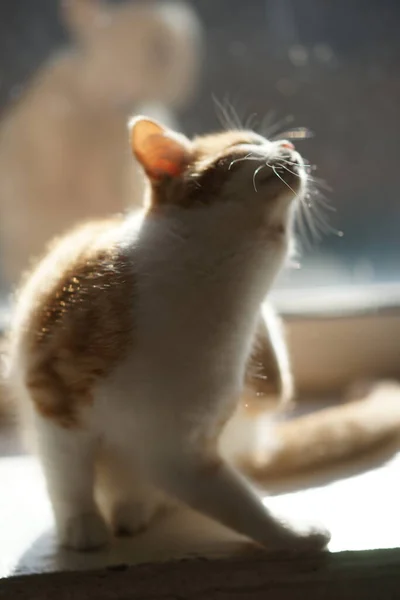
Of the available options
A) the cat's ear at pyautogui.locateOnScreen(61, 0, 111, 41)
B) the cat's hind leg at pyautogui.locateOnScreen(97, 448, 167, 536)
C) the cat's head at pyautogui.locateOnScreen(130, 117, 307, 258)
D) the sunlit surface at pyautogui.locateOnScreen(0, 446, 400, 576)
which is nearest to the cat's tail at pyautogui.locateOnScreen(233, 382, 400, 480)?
the sunlit surface at pyautogui.locateOnScreen(0, 446, 400, 576)

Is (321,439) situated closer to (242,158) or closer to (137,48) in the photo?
(242,158)

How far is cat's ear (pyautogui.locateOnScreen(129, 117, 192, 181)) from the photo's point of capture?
54 cm

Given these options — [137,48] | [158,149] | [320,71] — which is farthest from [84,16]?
[158,149]

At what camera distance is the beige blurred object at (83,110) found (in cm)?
94

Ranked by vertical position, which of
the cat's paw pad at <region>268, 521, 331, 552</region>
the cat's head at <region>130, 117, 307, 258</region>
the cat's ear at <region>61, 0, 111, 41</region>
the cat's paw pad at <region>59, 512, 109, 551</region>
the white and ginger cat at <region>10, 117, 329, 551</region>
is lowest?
the cat's paw pad at <region>268, 521, 331, 552</region>

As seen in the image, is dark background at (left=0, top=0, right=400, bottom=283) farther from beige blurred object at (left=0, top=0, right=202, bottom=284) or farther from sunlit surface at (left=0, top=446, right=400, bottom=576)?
sunlit surface at (left=0, top=446, right=400, bottom=576)

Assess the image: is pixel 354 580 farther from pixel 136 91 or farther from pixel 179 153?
pixel 136 91

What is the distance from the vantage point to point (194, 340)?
50 cm

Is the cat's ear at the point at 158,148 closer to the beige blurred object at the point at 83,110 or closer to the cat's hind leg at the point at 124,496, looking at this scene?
the cat's hind leg at the point at 124,496

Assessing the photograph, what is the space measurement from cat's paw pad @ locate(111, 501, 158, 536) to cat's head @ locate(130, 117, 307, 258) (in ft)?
0.74

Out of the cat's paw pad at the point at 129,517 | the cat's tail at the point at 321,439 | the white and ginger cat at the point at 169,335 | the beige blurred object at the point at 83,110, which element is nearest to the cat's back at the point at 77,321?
the white and ginger cat at the point at 169,335

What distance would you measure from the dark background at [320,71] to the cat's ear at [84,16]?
2cm

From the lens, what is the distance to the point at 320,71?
36.4 inches

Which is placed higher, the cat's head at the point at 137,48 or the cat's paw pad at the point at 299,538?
the cat's head at the point at 137,48
